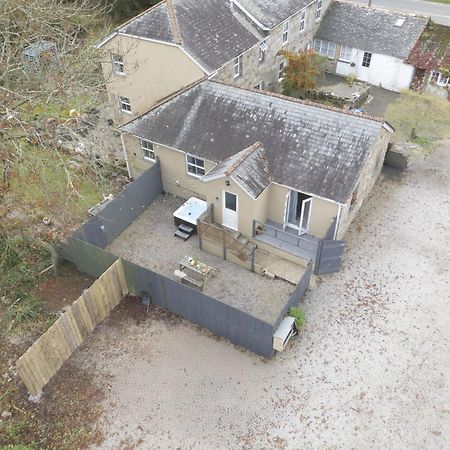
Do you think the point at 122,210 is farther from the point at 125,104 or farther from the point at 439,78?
the point at 439,78

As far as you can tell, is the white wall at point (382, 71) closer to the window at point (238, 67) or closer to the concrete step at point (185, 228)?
the window at point (238, 67)

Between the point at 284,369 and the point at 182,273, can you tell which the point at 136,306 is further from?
the point at 284,369

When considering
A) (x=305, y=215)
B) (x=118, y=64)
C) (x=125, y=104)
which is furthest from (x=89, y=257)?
(x=118, y=64)

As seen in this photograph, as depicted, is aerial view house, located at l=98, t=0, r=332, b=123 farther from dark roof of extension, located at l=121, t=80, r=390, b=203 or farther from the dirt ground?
the dirt ground

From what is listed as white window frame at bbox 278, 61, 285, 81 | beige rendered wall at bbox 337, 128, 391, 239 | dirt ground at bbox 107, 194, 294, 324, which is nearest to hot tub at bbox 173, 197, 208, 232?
dirt ground at bbox 107, 194, 294, 324

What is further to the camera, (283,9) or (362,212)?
(283,9)

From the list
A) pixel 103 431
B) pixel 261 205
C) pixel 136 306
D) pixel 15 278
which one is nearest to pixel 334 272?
pixel 261 205
